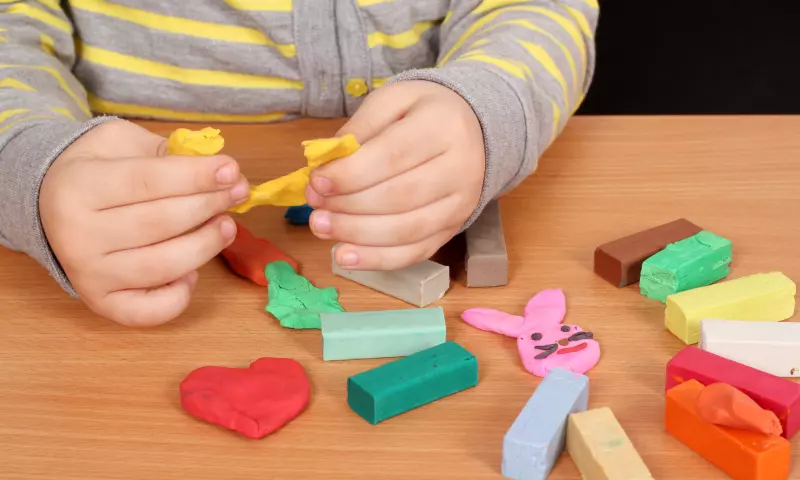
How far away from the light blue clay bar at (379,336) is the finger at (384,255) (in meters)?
0.05

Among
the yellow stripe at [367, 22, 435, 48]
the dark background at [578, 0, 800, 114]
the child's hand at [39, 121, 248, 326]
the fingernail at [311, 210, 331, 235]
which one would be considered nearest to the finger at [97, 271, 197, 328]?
the child's hand at [39, 121, 248, 326]

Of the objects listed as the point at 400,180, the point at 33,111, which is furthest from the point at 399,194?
the point at 33,111

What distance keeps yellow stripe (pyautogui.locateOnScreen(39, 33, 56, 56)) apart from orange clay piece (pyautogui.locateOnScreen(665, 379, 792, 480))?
70 centimetres

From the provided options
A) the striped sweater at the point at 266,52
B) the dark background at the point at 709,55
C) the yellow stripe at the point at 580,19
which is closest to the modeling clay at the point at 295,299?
the striped sweater at the point at 266,52

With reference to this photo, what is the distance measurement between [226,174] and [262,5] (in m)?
0.39

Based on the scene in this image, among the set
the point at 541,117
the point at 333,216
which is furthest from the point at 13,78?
the point at 541,117

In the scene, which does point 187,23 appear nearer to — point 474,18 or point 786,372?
point 474,18

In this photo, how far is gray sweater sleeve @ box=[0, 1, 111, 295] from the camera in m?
0.69

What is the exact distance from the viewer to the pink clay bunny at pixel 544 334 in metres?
0.60

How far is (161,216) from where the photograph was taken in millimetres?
634

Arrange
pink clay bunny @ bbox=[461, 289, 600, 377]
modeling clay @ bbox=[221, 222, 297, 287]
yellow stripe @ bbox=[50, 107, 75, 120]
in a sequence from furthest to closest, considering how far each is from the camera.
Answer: yellow stripe @ bbox=[50, 107, 75, 120] < modeling clay @ bbox=[221, 222, 297, 287] < pink clay bunny @ bbox=[461, 289, 600, 377]

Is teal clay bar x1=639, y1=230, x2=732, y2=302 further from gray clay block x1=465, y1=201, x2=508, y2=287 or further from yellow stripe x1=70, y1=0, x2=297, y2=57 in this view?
yellow stripe x1=70, y1=0, x2=297, y2=57

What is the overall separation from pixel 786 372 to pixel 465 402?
20 cm

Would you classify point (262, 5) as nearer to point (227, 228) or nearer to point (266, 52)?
point (266, 52)
